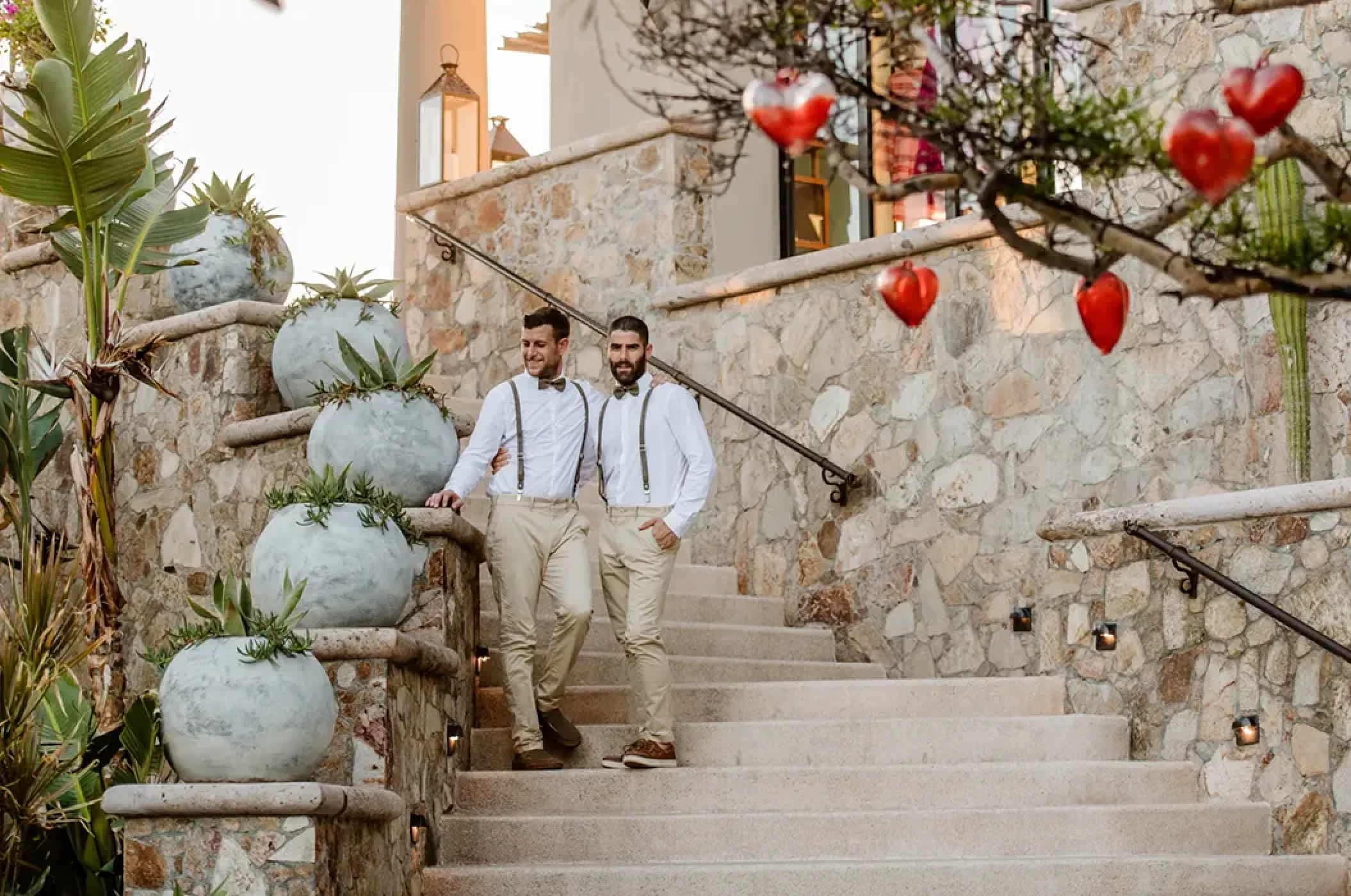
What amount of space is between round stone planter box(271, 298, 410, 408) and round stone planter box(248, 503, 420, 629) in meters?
1.52

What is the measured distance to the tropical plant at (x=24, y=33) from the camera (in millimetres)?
11078

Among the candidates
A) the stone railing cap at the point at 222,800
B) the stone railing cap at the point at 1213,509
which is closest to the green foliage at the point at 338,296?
the stone railing cap at the point at 222,800

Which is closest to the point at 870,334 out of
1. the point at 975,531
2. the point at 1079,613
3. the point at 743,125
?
the point at 975,531

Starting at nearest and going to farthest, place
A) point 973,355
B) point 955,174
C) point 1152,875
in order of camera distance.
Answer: point 955,174
point 1152,875
point 973,355

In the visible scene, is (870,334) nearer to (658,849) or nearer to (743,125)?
(658,849)

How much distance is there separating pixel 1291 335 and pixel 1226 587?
1372 millimetres

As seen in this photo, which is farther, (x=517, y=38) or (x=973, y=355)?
(x=517, y=38)

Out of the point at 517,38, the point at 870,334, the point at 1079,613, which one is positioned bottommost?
the point at 1079,613

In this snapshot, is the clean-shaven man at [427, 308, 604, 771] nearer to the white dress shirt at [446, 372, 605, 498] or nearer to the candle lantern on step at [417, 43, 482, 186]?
the white dress shirt at [446, 372, 605, 498]

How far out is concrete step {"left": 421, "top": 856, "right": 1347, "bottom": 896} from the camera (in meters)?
7.30

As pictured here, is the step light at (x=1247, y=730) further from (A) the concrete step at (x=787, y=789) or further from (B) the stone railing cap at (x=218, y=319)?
(B) the stone railing cap at (x=218, y=319)

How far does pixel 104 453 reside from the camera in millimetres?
8680

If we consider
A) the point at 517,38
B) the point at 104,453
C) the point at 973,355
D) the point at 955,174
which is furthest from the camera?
the point at 517,38

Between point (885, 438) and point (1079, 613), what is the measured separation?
194 cm
